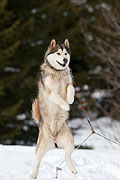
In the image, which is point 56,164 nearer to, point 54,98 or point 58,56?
point 54,98

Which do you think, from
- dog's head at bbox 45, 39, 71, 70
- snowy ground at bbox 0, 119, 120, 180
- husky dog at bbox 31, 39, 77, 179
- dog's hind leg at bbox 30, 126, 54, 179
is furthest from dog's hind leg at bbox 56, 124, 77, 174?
dog's head at bbox 45, 39, 71, 70

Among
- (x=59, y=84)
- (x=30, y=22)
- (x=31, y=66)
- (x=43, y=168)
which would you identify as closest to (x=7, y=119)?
(x=31, y=66)

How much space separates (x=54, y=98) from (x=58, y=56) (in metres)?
0.58

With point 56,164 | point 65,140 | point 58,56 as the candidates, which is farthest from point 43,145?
point 56,164

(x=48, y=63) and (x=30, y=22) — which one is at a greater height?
(x=30, y=22)

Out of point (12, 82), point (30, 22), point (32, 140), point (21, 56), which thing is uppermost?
point (30, 22)

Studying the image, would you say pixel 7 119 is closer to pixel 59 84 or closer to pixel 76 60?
pixel 76 60

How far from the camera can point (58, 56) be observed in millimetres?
4383

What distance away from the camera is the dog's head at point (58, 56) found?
4.37 m

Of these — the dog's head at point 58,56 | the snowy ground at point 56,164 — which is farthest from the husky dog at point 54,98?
the snowy ground at point 56,164

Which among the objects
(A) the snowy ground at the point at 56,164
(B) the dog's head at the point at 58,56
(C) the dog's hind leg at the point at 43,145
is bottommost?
(A) the snowy ground at the point at 56,164

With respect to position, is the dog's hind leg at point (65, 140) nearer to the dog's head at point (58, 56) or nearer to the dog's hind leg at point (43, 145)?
the dog's hind leg at point (43, 145)

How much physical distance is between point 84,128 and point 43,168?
9.72 meters

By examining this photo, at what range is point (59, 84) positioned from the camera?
458 cm
